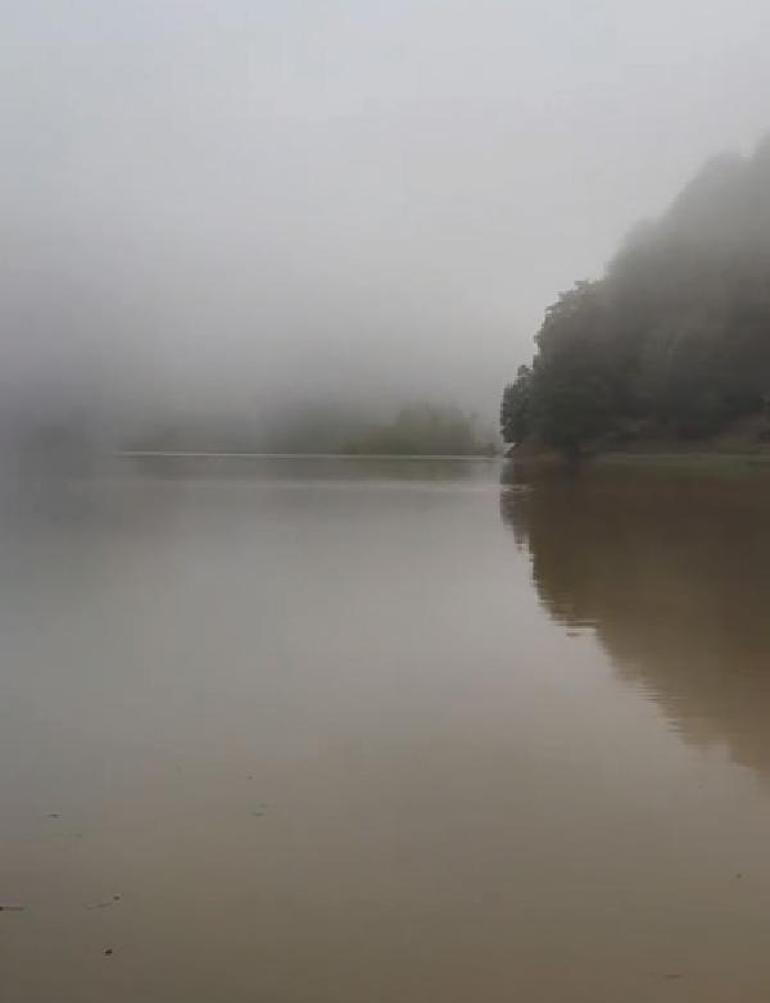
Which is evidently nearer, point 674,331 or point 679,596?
point 679,596

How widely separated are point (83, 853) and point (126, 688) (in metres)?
3.45

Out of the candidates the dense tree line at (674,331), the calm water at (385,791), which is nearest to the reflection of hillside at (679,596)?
the calm water at (385,791)

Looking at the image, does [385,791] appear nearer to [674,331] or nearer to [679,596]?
[679,596]

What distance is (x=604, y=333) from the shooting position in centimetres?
7744

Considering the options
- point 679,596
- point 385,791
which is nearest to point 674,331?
point 679,596

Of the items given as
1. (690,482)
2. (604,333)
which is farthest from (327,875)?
(604,333)

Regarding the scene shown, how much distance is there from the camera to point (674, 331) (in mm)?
70750

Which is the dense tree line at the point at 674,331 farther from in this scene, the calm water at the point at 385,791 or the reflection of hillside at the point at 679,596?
the calm water at the point at 385,791

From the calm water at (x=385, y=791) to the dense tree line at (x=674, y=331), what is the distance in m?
54.4

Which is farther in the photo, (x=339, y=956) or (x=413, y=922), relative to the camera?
(x=413, y=922)

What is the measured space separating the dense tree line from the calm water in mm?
54435

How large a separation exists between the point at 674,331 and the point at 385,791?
6846 cm

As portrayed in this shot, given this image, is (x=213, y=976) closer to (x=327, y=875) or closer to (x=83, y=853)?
(x=327, y=875)

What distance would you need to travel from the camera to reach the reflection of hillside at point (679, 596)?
8.04 meters
